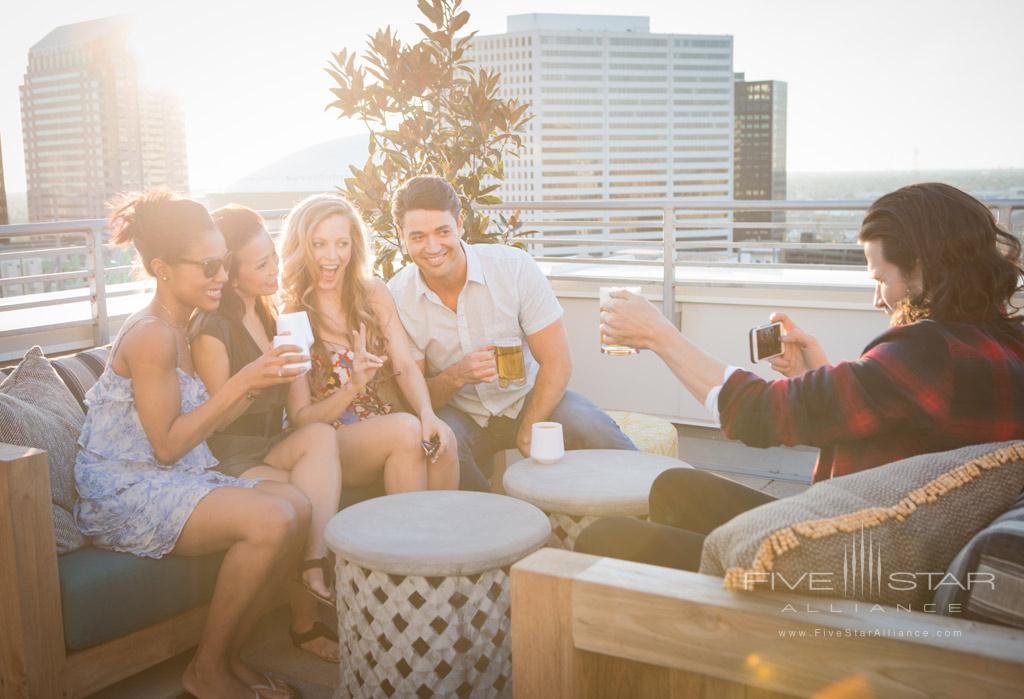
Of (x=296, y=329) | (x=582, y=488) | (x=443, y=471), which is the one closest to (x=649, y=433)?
(x=443, y=471)

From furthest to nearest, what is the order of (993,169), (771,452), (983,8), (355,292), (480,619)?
1. (993,169)
2. (983,8)
3. (771,452)
4. (355,292)
5. (480,619)

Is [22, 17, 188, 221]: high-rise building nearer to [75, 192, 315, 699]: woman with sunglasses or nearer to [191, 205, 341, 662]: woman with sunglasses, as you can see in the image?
[191, 205, 341, 662]: woman with sunglasses

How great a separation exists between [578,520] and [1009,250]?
3.78ft

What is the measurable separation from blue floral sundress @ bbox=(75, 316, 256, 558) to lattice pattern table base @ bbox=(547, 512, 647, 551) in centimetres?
80

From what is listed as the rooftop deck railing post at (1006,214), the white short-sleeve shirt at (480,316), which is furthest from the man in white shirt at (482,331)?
the rooftop deck railing post at (1006,214)

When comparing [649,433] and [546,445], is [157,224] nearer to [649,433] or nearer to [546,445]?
[546,445]

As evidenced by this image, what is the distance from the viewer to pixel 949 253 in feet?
5.11

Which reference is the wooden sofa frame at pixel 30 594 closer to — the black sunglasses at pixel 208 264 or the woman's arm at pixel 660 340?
the black sunglasses at pixel 208 264

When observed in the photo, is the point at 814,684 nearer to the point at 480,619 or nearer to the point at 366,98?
the point at 480,619

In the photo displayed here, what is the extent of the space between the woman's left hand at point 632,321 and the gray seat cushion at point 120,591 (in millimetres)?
1249

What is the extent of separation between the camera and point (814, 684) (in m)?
1.02


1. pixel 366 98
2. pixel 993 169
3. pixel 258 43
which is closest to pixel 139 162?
pixel 258 43

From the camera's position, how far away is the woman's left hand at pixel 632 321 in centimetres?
181

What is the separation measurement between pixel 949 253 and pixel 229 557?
174 centimetres
